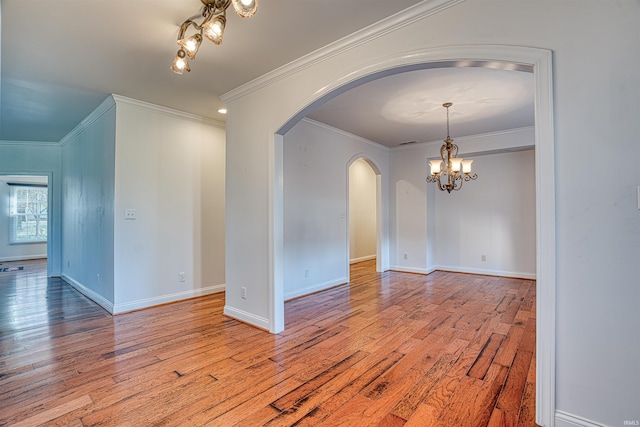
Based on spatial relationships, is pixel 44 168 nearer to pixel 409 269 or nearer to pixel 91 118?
pixel 91 118

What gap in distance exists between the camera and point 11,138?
5.80 meters

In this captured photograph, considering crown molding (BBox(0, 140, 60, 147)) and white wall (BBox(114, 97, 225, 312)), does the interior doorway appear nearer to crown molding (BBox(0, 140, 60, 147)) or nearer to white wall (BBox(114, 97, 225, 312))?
white wall (BBox(114, 97, 225, 312))

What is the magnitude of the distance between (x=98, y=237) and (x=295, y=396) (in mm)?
3740

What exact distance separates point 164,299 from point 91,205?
1.82m

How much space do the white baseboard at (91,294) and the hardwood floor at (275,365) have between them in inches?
4.7

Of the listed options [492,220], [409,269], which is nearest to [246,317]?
[409,269]

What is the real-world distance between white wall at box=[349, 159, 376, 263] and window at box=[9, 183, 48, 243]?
28.3 ft

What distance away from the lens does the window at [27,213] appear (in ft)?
26.8

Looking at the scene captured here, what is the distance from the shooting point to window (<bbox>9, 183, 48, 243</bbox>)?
8.18 meters

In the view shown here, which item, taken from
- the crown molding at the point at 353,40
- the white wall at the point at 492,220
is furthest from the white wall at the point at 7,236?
the white wall at the point at 492,220

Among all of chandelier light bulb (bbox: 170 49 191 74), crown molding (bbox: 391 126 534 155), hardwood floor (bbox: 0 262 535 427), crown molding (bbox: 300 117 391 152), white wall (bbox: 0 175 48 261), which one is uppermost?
crown molding (bbox: 300 117 391 152)

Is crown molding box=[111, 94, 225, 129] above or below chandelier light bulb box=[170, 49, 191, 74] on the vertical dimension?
above

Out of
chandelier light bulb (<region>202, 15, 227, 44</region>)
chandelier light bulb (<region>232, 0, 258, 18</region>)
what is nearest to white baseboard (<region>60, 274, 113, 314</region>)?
chandelier light bulb (<region>202, 15, 227, 44</region>)

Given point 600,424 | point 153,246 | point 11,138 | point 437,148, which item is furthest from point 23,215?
point 600,424
